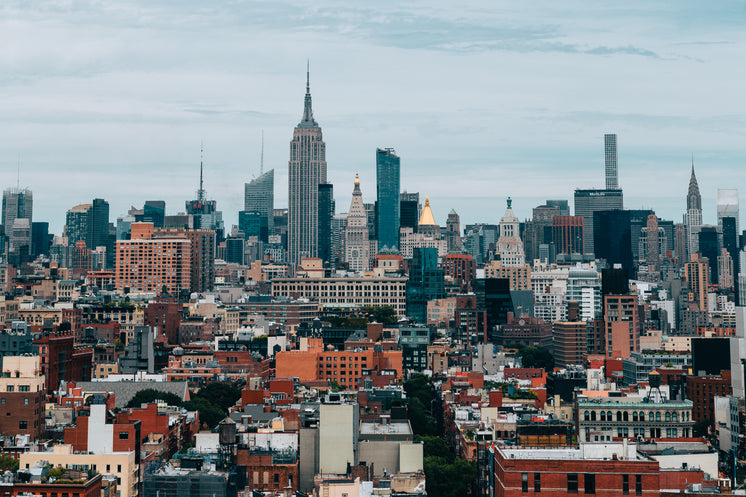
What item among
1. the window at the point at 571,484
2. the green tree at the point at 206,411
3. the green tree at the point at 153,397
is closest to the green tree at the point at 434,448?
the green tree at the point at 206,411

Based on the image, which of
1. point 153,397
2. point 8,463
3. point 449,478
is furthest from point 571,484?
point 153,397

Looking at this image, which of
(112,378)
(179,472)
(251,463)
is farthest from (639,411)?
(112,378)

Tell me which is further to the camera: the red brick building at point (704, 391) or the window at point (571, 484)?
the red brick building at point (704, 391)

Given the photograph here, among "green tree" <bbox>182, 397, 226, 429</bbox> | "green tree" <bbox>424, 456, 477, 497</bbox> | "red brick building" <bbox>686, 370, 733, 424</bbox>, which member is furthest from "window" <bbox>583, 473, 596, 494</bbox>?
"red brick building" <bbox>686, 370, 733, 424</bbox>

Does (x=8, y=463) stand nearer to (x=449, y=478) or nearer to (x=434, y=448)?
(x=449, y=478)

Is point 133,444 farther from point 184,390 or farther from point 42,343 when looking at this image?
point 42,343

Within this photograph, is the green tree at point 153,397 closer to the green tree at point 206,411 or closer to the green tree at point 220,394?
the green tree at point 206,411
